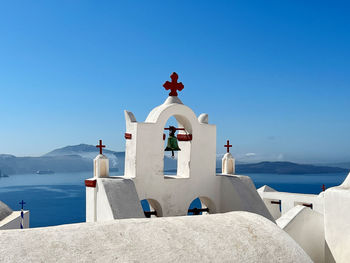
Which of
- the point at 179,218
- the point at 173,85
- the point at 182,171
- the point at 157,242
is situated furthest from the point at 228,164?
the point at 157,242

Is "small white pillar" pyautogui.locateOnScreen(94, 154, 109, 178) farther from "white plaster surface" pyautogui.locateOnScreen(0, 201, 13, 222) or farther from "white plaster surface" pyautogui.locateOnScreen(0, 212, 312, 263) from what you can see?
"white plaster surface" pyautogui.locateOnScreen(0, 201, 13, 222)

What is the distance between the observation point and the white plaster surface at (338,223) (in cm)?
698

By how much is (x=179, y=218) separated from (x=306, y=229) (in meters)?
5.96

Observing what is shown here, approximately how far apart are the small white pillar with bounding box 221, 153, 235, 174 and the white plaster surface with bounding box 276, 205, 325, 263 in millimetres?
2182

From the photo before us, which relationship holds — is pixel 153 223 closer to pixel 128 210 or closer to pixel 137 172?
pixel 128 210

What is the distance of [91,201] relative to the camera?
8.73 metres

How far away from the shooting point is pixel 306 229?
924 cm

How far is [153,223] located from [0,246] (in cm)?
168

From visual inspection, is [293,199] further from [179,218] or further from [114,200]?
[179,218]

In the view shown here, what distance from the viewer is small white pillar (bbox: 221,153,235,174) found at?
35.2 ft

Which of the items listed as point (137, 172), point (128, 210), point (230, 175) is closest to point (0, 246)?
point (128, 210)

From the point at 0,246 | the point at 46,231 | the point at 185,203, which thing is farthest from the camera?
the point at 185,203

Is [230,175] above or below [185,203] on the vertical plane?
above

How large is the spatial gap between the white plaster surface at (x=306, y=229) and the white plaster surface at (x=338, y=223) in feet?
5.26
